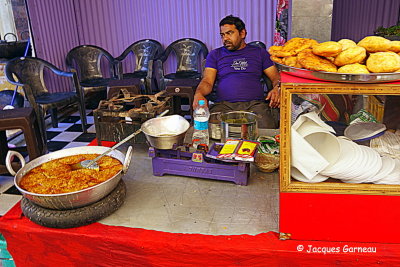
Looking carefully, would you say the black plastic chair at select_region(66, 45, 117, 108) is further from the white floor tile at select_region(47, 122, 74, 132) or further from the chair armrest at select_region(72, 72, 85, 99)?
the chair armrest at select_region(72, 72, 85, 99)

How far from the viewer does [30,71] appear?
4969 mm

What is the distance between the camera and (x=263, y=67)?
3590 mm

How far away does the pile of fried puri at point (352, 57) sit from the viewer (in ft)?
3.88

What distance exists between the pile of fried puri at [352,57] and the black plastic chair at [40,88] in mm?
3870

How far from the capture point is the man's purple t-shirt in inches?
139

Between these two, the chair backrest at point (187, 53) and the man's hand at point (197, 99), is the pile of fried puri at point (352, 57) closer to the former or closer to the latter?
the man's hand at point (197, 99)

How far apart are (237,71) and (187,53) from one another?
2.47 m

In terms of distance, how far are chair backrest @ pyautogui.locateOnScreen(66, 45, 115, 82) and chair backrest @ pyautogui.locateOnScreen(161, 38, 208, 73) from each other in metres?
1.01

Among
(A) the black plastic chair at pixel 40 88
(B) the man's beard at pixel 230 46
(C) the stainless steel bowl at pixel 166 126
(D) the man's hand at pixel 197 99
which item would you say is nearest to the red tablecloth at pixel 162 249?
(C) the stainless steel bowl at pixel 166 126

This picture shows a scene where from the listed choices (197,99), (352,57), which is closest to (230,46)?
(197,99)

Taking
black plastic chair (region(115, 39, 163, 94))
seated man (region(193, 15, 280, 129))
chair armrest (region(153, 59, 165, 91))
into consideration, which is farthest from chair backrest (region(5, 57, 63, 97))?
seated man (region(193, 15, 280, 129))

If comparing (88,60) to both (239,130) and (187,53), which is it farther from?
(239,130)

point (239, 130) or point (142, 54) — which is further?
point (142, 54)

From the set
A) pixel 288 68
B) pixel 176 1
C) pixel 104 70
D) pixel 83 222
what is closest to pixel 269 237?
pixel 288 68
